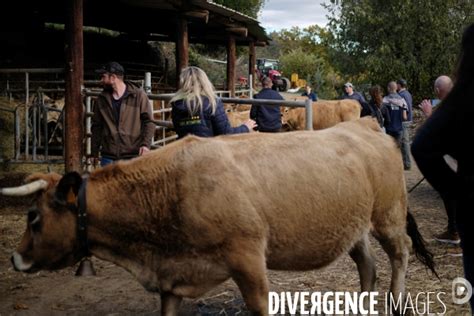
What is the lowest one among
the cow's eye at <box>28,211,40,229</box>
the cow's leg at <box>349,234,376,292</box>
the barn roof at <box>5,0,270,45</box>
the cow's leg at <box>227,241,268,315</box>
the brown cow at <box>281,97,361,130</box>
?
the cow's leg at <box>349,234,376,292</box>

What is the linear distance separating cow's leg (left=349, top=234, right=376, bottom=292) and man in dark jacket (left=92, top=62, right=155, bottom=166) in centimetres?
235

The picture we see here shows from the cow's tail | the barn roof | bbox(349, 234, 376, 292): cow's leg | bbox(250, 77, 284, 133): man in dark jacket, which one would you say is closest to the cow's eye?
bbox(349, 234, 376, 292): cow's leg

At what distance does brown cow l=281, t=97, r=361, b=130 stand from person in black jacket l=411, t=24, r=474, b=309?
43.8 feet

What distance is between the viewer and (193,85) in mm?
5406

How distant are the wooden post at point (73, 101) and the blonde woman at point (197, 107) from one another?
10.1 feet

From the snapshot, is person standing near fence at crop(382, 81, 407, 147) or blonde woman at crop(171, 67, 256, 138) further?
person standing near fence at crop(382, 81, 407, 147)

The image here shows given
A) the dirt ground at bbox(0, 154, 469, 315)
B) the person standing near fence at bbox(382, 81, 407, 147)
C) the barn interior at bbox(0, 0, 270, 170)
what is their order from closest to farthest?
the dirt ground at bbox(0, 154, 469, 315) → the barn interior at bbox(0, 0, 270, 170) → the person standing near fence at bbox(382, 81, 407, 147)

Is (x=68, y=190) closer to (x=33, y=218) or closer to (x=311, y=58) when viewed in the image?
(x=33, y=218)

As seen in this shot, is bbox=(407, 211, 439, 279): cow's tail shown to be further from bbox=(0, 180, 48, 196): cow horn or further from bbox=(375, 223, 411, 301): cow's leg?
bbox=(0, 180, 48, 196): cow horn

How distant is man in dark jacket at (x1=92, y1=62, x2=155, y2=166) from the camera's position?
6320mm

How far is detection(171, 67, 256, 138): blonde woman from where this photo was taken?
539cm

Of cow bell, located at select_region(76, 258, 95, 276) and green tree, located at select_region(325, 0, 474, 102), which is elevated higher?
green tree, located at select_region(325, 0, 474, 102)

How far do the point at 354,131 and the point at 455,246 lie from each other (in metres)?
3.02

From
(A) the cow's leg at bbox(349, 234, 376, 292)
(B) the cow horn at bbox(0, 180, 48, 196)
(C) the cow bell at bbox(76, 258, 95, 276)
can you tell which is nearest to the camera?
(B) the cow horn at bbox(0, 180, 48, 196)
